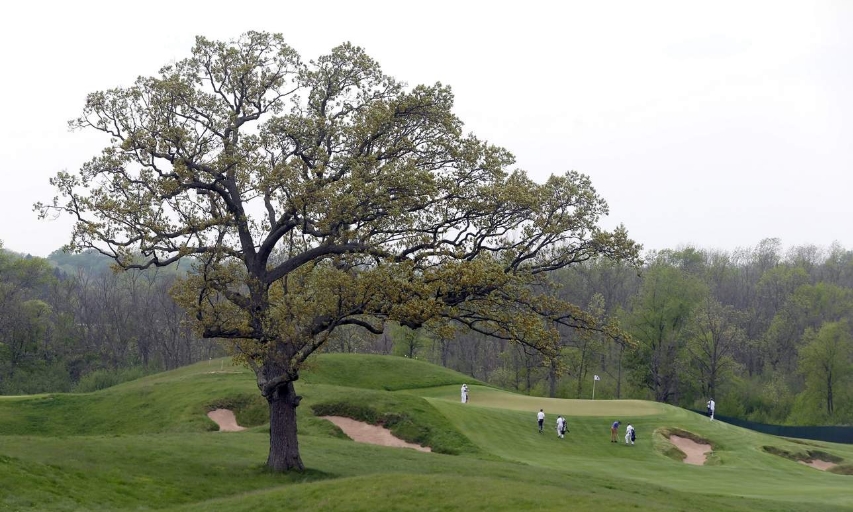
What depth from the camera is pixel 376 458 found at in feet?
108

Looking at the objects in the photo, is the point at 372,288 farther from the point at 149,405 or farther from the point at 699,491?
the point at 149,405

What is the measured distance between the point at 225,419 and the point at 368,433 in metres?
8.08

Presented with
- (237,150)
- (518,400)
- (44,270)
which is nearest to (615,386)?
(518,400)

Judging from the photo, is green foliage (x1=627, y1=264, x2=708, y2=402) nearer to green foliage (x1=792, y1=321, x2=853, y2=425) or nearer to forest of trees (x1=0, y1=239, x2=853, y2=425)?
forest of trees (x1=0, y1=239, x2=853, y2=425)

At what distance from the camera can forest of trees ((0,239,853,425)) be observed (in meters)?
89.1

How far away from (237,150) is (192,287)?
528 cm

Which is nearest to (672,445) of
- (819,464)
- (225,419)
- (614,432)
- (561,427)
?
(614,432)

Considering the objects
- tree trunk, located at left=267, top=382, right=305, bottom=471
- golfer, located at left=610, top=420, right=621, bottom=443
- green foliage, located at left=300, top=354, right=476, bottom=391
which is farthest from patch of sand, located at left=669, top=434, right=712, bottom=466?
tree trunk, located at left=267, top=382, right=305, bottom=471

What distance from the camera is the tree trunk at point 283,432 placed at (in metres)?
28.3

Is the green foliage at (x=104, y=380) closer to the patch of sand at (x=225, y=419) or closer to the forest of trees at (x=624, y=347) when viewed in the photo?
the forest of trees at (x=624, y=347)

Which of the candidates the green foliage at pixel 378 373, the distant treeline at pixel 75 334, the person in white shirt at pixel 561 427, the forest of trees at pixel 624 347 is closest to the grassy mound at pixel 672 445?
the person in white shirt at pixel 561 427

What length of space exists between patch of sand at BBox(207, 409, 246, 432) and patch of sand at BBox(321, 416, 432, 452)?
4.93 m

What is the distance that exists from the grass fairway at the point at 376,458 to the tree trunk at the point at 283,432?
2.17 feet

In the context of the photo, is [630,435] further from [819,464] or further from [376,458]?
[376,458]
